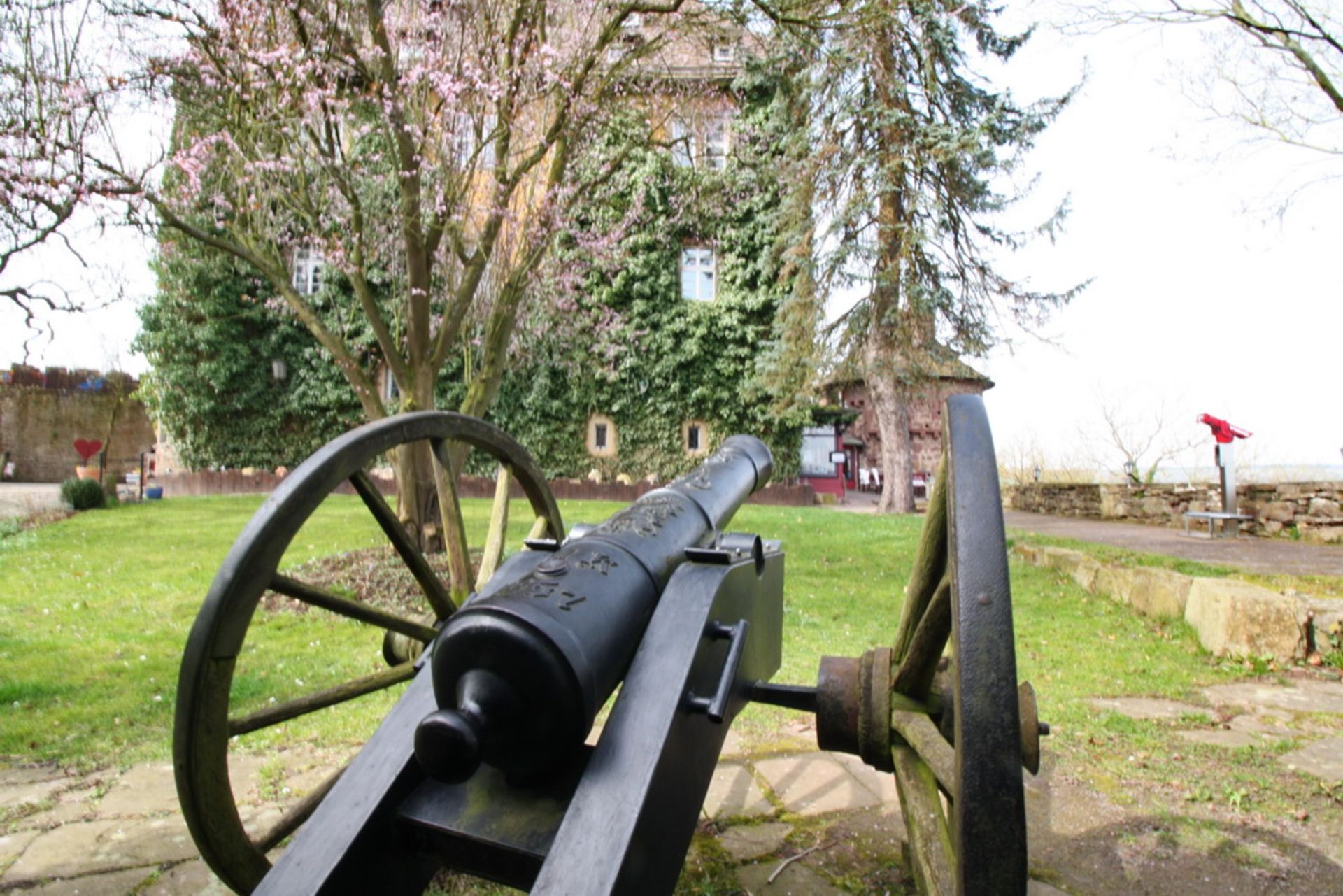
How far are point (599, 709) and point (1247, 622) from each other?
507cm

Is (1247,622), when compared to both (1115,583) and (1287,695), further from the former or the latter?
(1115,583)

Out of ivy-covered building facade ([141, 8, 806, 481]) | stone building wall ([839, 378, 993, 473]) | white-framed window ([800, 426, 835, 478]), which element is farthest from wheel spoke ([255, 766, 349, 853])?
stone building wall ([839, 378, 993, 473])

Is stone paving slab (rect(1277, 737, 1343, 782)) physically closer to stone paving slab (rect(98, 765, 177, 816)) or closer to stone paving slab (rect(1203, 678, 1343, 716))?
stone paving slab (rect(1203, 678, 1343, 716))

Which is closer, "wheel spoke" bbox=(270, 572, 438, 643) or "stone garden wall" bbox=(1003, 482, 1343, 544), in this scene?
"wheel spoke" bbox=(270, 572, 438, 643)

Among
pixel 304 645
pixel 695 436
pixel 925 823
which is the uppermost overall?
pixel 695 436

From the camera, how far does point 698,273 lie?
60.0ft

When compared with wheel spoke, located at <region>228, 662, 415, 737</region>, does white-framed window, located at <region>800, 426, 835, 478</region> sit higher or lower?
higher

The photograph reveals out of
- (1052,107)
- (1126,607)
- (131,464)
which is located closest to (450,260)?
(1126,607)

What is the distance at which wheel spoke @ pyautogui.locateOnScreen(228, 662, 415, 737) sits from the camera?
5.29ft

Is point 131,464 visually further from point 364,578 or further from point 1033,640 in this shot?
point 1033,640

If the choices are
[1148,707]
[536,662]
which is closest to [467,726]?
[536,662]

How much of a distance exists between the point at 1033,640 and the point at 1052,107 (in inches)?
468

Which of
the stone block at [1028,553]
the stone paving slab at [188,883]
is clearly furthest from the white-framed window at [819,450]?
the stone paving slab at [188,883]

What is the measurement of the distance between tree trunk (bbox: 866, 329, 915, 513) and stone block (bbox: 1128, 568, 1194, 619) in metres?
7.72
